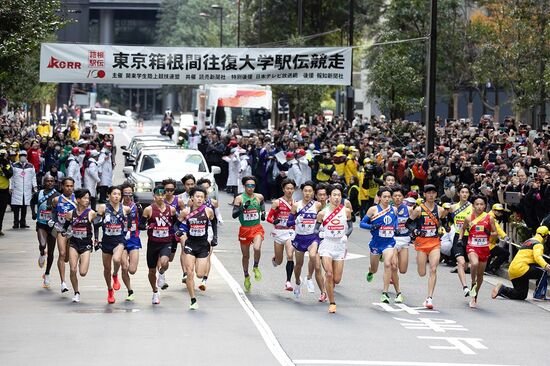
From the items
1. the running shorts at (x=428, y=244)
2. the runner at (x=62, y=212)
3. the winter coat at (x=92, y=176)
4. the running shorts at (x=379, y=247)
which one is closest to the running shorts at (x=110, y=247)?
the runner at (x=62, y=212)

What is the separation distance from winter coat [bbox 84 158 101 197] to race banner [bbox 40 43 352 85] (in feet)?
12.9

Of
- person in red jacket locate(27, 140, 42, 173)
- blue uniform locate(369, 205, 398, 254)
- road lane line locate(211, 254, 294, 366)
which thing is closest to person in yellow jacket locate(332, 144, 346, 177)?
person in red jacket locate(27, 140, 42, 173)

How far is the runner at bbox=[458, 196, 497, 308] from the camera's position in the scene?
19.6 meters

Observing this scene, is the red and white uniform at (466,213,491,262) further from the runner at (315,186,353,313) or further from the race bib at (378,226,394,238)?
the runner at (315,186,353,313)

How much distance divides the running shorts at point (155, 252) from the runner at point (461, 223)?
4.37m

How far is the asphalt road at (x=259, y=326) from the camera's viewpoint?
1441 centimetres

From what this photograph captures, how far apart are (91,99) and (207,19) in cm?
2206

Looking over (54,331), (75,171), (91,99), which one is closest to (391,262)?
(54,331)

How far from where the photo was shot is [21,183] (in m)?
29.8

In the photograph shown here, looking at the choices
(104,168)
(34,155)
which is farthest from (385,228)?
(104,168)

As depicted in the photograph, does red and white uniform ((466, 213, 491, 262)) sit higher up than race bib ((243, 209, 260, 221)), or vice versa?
race bib ((243, 209, 260, 221))

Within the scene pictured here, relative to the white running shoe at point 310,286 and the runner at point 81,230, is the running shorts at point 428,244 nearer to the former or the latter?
the white running shoe at point 310,286

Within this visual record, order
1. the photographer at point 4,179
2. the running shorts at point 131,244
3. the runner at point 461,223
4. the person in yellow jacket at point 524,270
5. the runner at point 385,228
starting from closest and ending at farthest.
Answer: the running shorts at point 131,244, the runner at point 385,228, the runner at point 461,223, the person in yellow jacket at point 524,270, the photographer at point 4,179

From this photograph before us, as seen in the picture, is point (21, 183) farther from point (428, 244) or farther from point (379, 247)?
point (428, 244)
